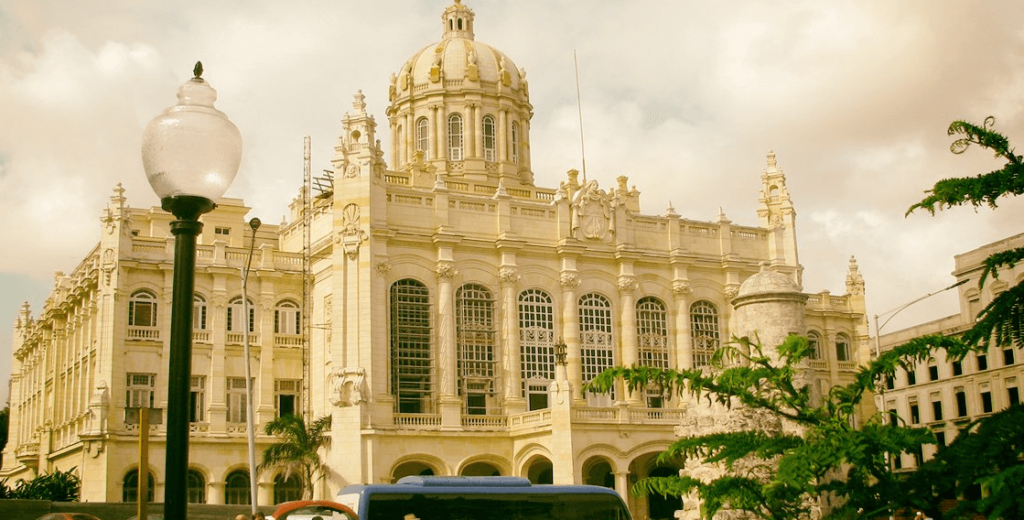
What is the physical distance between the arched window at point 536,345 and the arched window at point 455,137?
10.6 metres

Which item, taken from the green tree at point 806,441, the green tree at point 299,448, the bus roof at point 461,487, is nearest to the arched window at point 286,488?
the green tree at point 299,448

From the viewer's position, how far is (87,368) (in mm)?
54375

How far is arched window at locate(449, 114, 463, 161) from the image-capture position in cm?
6181

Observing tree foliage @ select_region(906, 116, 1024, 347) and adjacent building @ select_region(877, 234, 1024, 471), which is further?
adjacent building @ select_region(877, 234, 1024, 471)

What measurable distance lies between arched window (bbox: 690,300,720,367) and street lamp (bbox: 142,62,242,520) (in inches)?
2003

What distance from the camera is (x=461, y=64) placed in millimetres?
63438

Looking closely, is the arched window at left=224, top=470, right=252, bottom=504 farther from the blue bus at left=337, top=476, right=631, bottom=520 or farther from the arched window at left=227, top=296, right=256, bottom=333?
the blue bus at left=337, top=476, right=631, bottom=520

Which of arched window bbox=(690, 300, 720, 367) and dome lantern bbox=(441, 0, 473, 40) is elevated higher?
dome lantern bbox=(441, 0, 473, 40)

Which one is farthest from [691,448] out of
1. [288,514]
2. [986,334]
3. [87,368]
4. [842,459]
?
[87,368]

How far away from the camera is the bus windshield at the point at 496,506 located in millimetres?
21891

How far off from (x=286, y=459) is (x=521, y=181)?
21.6 meters

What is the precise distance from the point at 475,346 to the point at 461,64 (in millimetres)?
17753

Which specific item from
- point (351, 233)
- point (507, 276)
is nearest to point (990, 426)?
point (351, 233)

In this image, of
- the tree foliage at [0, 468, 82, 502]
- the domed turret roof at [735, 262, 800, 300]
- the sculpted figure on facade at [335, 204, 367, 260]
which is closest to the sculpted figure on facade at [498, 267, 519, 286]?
the sculpted figure on facade at [335, 204, 367, 260]
